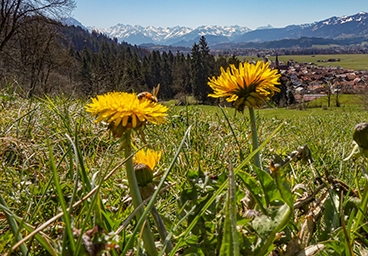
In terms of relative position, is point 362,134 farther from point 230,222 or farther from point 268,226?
point 230,222

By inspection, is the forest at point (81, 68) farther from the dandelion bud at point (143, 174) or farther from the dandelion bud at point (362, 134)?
the dandelion bud at point (362, 134)

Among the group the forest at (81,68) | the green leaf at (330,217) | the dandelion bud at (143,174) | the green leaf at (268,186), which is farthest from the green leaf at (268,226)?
the forest at (81,68)

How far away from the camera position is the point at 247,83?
51.1 inches

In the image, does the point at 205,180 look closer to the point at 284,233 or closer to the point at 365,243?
the point at 284,233

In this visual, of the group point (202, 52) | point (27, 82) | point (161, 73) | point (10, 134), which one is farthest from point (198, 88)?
point (10, 134)

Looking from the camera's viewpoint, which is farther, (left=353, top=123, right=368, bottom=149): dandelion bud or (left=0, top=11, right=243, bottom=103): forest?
(left=0, top=11, right=243, bottom=103): forest

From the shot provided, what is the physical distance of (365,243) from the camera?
0.83 meters

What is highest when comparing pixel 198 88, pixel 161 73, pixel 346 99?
pixel 161 73

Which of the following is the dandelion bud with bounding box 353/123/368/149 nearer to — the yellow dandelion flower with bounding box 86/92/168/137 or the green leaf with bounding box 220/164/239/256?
the green leaf with bounding box 220/164/239/256

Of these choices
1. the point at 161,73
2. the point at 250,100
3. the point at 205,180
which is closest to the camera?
the point at 205,180

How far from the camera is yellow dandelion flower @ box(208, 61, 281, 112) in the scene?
4.18 ft

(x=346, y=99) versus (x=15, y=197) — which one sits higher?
(x=15, y=197)

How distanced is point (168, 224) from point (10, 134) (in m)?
2.40

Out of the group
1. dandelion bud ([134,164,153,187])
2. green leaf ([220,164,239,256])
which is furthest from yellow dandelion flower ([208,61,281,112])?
green leaf ([220,164,239,256])
